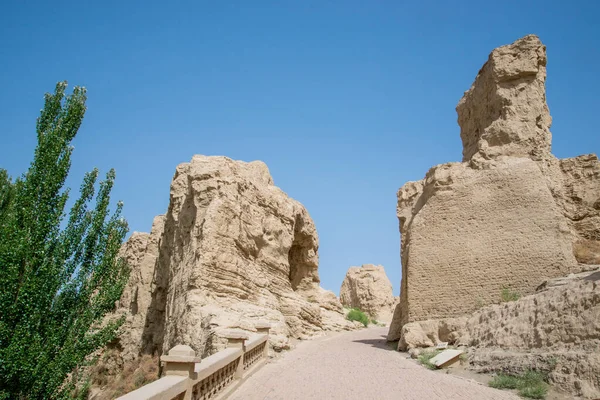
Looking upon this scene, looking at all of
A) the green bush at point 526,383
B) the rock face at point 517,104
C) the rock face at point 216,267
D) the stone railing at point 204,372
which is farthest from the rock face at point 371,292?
the green bush at point 526,383

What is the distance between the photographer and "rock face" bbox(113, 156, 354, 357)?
14.1 m

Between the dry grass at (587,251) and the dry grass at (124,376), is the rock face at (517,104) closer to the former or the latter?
the dry grass at (587,251)

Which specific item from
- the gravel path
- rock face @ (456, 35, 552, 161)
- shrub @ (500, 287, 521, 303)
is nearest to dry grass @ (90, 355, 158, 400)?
the gravel path

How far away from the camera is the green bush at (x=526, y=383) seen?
320 inches

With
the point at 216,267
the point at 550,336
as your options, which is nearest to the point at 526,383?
the point at 550,336

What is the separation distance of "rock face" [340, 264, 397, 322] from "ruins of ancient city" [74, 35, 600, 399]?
2062cm

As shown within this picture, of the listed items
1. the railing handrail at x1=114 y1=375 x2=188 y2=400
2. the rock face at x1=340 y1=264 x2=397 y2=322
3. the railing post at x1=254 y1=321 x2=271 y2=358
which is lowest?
the railing handrail at x1=114 y1=375 x2=188 y2=400

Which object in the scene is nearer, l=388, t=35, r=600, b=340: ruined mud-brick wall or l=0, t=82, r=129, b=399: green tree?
l=0, t=82, r=129, b=399: green tree

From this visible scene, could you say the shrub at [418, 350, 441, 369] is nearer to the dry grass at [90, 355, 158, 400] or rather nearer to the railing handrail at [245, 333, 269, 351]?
the railing handrail at [245, 333, 269, 351]

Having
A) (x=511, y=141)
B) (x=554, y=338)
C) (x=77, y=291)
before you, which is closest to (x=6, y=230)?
(x=77, y=291)

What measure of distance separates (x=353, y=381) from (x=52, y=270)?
29.6 ft

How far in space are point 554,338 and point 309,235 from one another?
18.4m

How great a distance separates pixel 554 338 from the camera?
9320mm


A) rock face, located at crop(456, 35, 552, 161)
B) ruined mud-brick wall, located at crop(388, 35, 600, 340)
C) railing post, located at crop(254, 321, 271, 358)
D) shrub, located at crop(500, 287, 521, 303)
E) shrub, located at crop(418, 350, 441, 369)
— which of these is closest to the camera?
shrub, located at crop(418, 350, 441, 369)
